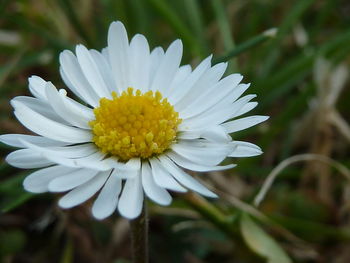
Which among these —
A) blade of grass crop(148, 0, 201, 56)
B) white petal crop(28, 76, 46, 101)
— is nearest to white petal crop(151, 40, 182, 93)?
white petal crop(28, 76, 46, 101)

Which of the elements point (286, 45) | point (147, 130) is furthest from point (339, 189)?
point (147, 130)

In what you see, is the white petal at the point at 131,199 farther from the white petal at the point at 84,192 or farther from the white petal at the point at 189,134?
the white petal at the point at 189,134

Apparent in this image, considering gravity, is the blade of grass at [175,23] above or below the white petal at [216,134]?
above

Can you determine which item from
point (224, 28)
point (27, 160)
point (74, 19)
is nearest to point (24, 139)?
point (27, 160)

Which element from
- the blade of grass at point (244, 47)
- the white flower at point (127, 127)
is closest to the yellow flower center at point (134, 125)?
the white flower at point (127, 127)

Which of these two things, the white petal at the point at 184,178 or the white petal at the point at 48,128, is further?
the white petal at the point at 48,128

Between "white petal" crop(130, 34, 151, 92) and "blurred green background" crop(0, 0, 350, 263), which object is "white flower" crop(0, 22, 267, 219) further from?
"blurred green background" crop(0, 0, 350, 263)

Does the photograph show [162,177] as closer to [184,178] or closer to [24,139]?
[184,178]
